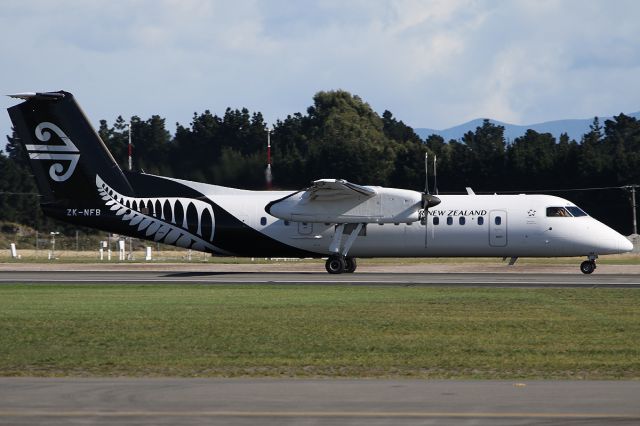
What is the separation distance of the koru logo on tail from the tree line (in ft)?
23.1

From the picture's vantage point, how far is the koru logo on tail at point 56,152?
38.5 m

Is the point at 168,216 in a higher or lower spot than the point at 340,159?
lower

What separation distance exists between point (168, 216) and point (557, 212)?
47.3 feet

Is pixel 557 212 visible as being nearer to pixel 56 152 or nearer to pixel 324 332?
pixel 56 152

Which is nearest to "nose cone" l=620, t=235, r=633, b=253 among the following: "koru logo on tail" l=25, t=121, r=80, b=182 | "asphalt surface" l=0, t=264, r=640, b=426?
"koru logo on tail" l=25, t=121, r=80, b=182

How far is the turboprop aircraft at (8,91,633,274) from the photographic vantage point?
3697 centimetres

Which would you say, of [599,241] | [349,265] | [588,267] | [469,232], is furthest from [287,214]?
[599,241]

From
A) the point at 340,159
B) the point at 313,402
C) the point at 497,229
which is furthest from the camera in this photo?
the point at 340,159

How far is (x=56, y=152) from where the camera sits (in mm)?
38656

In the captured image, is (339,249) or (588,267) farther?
(339,249)

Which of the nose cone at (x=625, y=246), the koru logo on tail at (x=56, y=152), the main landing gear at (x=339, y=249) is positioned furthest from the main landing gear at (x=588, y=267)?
the koru logo on tail at (x=56, y=152)

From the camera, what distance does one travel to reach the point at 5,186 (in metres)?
71.8

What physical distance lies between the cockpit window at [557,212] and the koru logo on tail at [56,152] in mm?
17800

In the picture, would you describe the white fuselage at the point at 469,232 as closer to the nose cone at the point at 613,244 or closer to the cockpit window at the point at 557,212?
the nose cone at the point at 613,244
